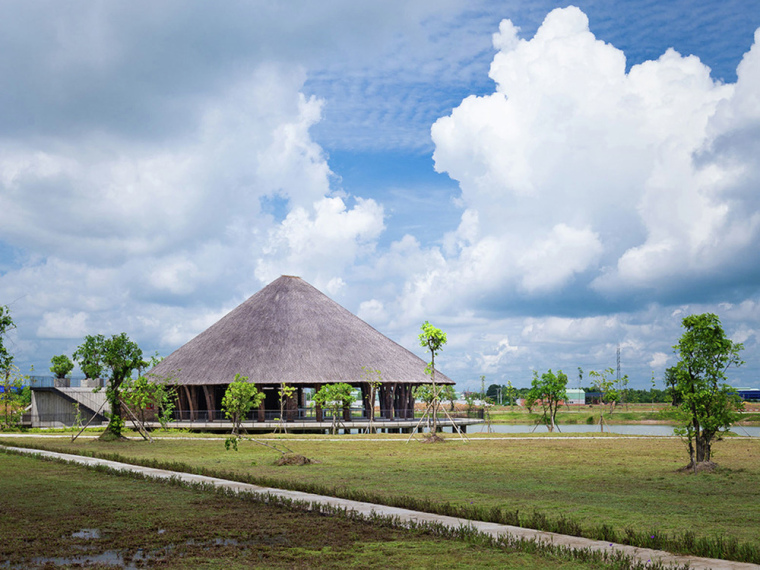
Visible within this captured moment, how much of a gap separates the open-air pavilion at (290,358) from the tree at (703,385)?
34.2 m

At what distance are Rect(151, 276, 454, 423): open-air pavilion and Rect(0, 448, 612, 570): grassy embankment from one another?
40.1m

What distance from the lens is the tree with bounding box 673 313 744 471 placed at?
21.5 m

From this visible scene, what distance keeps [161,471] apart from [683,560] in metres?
15.6

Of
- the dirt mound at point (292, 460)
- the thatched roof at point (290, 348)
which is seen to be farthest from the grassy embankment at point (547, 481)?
the thatched roof at point (290, 348)

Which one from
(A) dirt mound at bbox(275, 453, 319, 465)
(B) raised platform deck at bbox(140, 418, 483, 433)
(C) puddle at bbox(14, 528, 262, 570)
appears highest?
(C) puddle at bbox(14, 528, 262, 570)

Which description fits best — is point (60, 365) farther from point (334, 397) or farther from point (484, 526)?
point (484, 526)

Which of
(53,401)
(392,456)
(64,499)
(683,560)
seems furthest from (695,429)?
(53,401)

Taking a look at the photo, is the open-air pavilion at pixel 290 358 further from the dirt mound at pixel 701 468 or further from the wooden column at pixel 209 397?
the dirt mound at pixel 701 468

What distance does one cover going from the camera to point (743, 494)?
54.1 feet

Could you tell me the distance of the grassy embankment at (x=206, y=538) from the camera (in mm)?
9547

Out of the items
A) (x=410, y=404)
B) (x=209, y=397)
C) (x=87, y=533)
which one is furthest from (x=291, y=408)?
(x=87, y=533)

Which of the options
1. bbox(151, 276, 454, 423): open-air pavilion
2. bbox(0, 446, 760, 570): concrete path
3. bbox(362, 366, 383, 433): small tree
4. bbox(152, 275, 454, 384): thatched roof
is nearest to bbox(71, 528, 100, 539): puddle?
bbox(0, 446, 760, 570): concrete path

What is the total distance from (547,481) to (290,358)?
40.3m

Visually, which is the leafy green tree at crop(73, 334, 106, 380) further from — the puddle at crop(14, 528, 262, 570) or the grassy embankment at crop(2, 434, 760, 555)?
the puddle at crop(14, 528, 262, 570)
